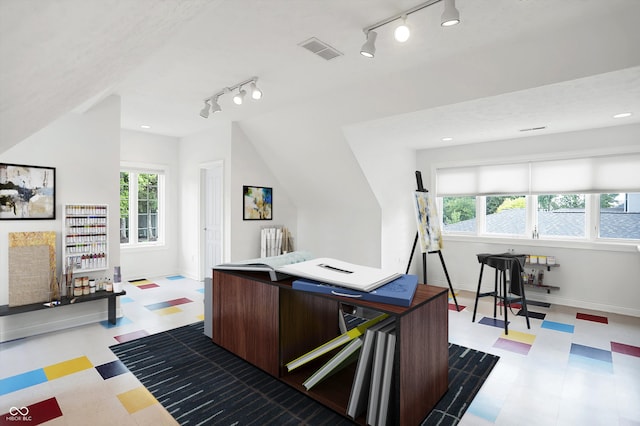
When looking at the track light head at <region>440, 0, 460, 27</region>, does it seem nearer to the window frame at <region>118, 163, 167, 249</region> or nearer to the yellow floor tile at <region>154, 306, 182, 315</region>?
the yellow floor tile at <region>154, 306, 182, 315</region>

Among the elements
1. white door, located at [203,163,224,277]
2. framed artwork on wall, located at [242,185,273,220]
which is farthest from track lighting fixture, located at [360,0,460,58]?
white door, located at [203,163,224,277]

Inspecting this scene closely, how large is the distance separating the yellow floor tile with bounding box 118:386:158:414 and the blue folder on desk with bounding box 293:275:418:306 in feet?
4.02

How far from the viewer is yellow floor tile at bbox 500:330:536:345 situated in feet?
11.1

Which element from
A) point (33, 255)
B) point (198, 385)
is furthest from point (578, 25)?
point (33, 255)

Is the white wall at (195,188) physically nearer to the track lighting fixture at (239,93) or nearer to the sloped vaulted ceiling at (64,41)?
the track lighting fixture at (239,93)

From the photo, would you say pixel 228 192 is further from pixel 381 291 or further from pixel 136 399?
pixel 381 291

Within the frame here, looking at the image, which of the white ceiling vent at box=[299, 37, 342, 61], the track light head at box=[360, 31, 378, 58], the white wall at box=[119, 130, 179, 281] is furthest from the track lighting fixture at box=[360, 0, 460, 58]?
the white wall at box=[119, 130, 179, 281]

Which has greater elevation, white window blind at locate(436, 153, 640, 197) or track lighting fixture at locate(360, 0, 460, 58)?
track lighting fixture at locate(360, 0, 460, 58)

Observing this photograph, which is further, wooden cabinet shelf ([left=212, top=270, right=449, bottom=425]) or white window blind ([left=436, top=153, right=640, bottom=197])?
white window blind ([left=436, top=153, right=640, bottom=197])

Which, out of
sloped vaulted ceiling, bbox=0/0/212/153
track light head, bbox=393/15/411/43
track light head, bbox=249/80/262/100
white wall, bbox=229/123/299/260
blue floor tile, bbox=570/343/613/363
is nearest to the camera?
sloped vaulted ceiling, bbox=0/0/212/153

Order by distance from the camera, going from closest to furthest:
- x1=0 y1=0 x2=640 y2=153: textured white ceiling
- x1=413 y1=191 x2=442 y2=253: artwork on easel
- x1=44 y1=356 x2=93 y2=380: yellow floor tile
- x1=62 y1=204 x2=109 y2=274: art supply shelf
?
x1=0 y1=0 x2=640 y2=153: textured white ceiling
x1=44 y1=356 x2=93 y2=380: yellow floor tile
x1=62 y1=204 x2=109 y2=274: art supply shelf
x1=413 y1=191 x2=442 y2=253: artwork on easel

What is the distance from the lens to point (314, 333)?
2.55m

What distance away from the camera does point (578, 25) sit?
2.35 metres

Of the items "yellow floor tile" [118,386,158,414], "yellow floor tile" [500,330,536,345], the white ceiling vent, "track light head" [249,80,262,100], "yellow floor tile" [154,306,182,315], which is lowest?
"yellow floor tile" [500,330,536,345]
